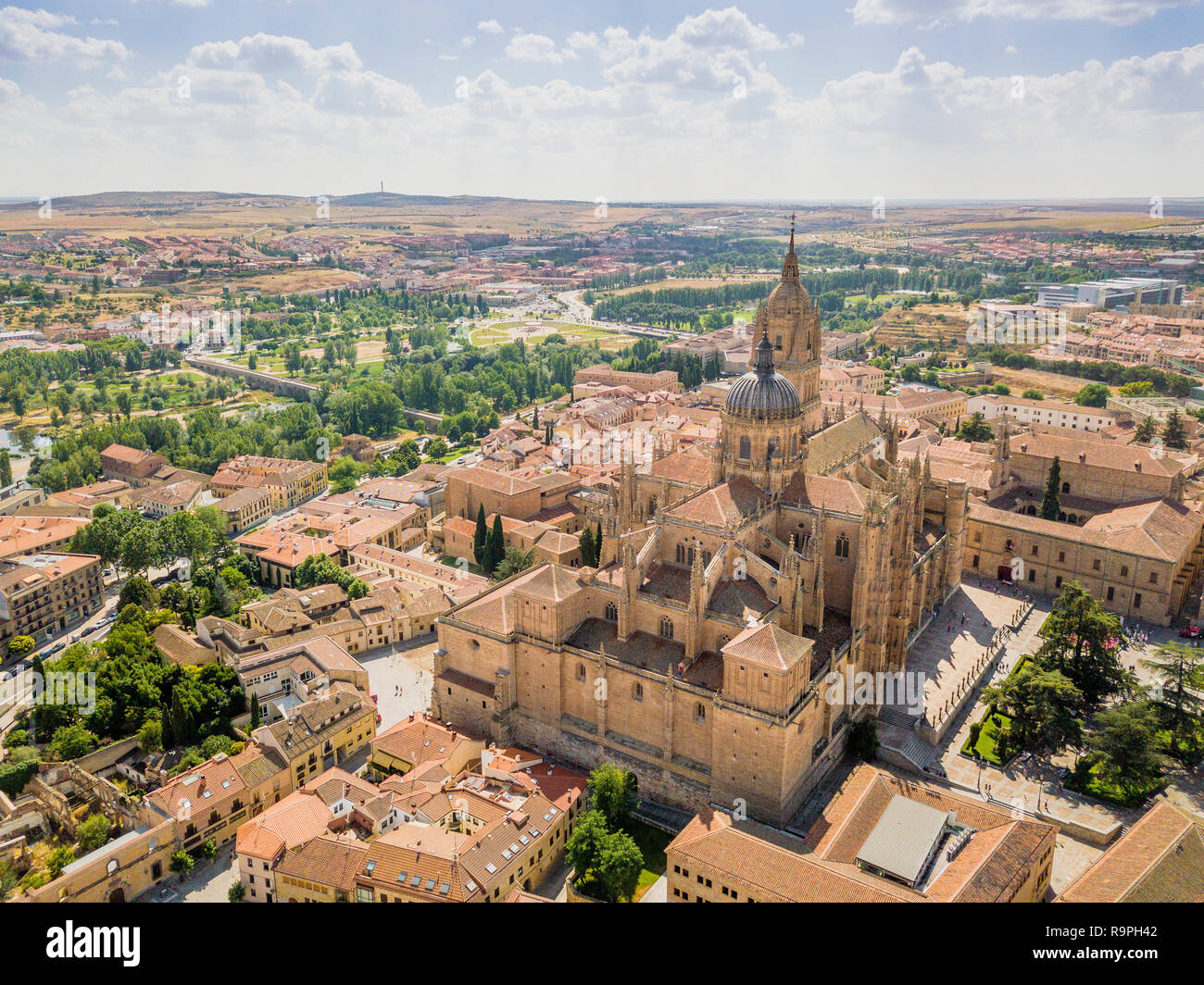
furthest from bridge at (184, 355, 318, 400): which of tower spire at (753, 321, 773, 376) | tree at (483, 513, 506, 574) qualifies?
tower spire at (753, 321, 773, 376)

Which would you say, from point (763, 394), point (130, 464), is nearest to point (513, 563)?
point (763, 394)

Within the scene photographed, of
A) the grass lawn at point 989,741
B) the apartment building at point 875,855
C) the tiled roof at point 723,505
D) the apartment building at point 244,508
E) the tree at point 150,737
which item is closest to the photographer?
the apartment building at point 875,855

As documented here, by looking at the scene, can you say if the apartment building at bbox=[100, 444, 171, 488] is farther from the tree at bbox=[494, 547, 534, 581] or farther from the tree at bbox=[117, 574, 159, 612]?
the tree at bbox=[494, 547, 534, 581]

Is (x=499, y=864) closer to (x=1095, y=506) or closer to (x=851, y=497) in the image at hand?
(x=851, y=497)

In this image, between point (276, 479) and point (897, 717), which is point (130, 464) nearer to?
point (276, 479)

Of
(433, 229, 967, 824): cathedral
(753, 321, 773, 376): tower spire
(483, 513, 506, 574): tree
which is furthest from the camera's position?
(483, 513, 506, 574): tree

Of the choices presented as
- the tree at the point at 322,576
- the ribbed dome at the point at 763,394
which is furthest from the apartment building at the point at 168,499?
the ribbed dome at the point at 763,394

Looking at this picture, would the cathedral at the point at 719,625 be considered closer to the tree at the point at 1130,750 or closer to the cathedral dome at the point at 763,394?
the cathedral dome at the point at 763,394
